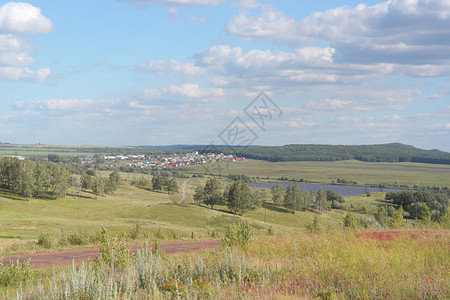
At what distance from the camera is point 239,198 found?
301 ft

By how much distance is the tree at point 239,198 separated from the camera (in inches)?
3610

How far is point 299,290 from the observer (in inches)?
265

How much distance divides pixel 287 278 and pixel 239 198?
278ft

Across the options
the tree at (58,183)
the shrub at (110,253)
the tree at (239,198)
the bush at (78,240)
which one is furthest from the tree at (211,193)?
the shrub at (110,253)

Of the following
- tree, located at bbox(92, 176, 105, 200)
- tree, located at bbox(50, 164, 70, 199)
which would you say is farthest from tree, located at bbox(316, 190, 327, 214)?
tree, located at bbox(50, 164, 70, 199)

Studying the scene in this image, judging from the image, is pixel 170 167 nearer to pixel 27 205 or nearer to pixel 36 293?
pixel 27 205

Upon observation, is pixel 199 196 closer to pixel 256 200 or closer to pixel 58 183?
pixel 256 200

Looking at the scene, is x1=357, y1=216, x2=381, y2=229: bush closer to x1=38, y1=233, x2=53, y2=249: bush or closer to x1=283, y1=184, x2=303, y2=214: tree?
x1=38, y1=233, x2=53, y2=249: bush

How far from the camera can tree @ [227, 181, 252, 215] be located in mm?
91700

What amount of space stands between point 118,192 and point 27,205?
46779 millimetres

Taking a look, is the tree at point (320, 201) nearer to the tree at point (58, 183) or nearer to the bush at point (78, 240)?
the tree at point (58, 183)

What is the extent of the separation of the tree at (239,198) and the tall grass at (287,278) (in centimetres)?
8185

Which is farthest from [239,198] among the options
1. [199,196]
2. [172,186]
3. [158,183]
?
[158,183]

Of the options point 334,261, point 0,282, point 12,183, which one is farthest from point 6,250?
point 12,183
